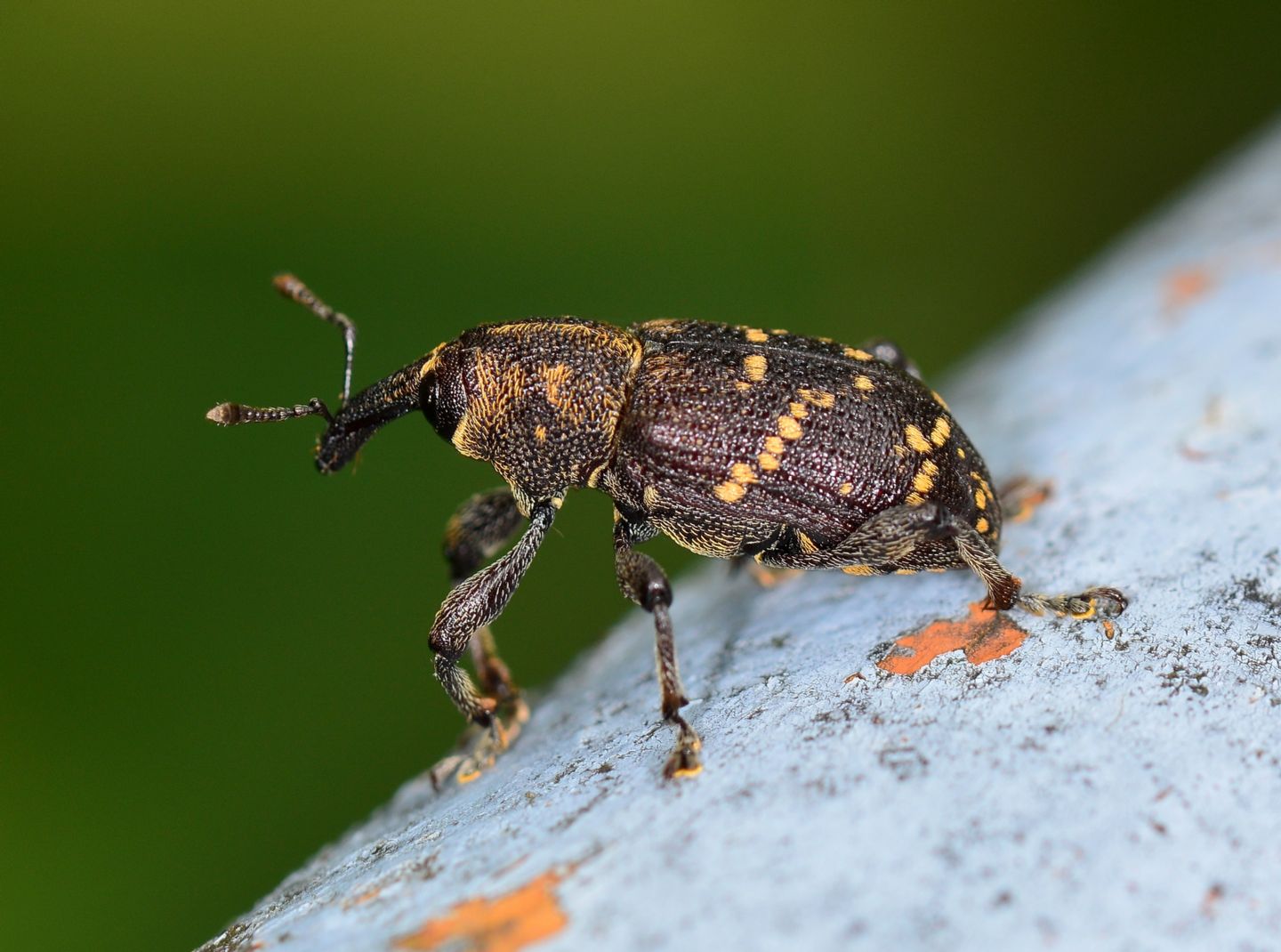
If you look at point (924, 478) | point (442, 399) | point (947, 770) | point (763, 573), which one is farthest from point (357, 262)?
Answer: point (947, 770)

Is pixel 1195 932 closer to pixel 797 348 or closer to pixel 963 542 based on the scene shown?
pixel 963 542

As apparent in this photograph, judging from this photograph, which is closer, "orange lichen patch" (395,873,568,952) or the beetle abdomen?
"orange lichen patch" (395,873,568,952)

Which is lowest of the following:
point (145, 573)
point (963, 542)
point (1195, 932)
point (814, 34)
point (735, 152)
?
point (1195, 932)

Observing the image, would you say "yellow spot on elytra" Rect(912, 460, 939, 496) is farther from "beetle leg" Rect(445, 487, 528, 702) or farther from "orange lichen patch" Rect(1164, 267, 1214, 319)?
"beetle leg" Rect(445, 487, 528, 702)

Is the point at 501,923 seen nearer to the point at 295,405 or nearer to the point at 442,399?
the point at 442,399

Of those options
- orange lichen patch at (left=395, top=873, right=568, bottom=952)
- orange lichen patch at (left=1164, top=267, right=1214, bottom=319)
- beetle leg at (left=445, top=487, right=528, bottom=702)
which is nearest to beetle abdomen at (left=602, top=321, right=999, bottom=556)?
beetle leg at (left=445, top=487, right=528, bottom=702)

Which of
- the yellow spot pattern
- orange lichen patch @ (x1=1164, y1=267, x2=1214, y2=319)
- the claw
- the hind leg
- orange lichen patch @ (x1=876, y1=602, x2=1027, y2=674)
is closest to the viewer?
orange lichen patch @ (x1=876, y1=602, x2=1027, y2=674)

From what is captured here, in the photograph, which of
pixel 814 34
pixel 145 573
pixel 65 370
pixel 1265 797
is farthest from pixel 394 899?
pixel 814 34
